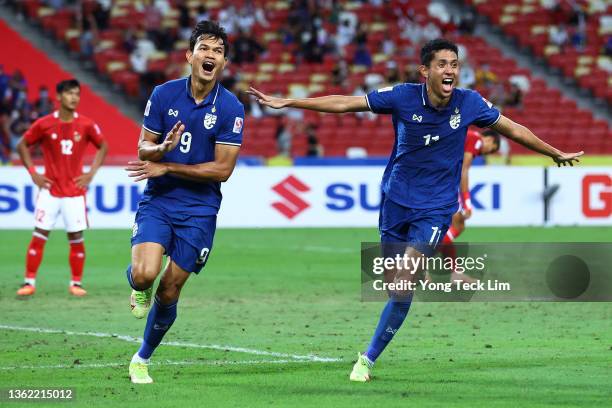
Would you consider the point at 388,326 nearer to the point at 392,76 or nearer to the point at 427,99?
the point at 427,99

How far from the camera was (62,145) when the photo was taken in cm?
1482

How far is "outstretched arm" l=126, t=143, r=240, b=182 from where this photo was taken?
8570mm

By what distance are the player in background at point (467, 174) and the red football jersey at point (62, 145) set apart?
4.46 metres

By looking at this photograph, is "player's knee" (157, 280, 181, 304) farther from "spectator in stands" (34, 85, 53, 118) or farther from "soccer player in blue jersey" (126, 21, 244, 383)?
"spectator in stands" (34, 85, 53, 118)

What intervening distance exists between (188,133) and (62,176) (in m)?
6.27

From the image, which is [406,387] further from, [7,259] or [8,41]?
[8,41]

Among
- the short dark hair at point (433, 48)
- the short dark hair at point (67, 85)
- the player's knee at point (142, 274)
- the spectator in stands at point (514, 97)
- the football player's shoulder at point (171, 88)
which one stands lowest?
the player's knee at point (142, 274)

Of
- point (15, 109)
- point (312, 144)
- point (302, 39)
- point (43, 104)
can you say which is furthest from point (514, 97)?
point (15, 109)

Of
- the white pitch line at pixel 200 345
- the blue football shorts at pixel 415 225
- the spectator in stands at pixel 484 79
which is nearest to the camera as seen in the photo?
the blue football shorts at pixel 415 225

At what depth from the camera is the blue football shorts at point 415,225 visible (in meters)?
9.36

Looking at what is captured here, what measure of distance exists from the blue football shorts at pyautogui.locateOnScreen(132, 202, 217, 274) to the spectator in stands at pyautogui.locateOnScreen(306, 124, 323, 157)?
19.4 metres

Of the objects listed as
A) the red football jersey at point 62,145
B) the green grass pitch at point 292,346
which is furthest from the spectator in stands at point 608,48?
the red football jersey at point 62,145

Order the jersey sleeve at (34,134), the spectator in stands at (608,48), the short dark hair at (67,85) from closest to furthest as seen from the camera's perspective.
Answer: the short dark hair at (67,85) → the jersey sleeve at (34,134) → the spectator in stands at (608,48)

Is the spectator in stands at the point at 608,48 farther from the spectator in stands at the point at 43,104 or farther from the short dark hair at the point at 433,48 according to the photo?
the short dark hair at the point at 433,48
